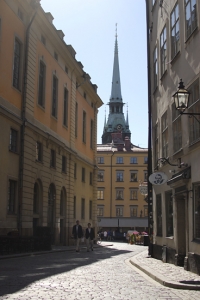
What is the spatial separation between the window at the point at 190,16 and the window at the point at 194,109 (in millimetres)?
1800

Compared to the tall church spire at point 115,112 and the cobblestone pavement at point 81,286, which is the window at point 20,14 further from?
the tall church spire at point 115,112

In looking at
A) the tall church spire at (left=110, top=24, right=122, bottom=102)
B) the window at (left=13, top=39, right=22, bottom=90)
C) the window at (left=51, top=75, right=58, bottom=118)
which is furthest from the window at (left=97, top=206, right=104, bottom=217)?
the window at (left=13, top=39, right=22, bottom=90)

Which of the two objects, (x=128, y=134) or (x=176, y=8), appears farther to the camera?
(x=128, y=134)

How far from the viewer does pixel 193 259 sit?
1295 cm

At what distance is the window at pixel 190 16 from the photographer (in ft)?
44.6

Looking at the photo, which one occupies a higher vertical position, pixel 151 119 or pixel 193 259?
pixel 151 119

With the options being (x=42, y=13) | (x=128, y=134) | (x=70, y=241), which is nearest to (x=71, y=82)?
(x=42, y=13)

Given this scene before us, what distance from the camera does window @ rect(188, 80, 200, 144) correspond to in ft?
43.1

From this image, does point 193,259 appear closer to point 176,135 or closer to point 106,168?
point 176,135

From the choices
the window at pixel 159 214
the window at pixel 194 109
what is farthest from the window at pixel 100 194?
the window at pixel 194 109

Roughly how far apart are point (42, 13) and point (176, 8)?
1470 centimetres

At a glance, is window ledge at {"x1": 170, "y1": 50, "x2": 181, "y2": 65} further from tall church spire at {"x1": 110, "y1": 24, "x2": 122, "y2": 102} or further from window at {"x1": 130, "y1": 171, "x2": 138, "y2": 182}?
tall church spire at {"x1": 110, "y1": 24, "x2": 122, "y2": 102}

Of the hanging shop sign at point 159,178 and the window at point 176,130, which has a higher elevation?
the window at point 176,130

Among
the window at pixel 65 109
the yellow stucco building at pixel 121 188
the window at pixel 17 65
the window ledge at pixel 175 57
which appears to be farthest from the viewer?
the yellow stucco building at pixel 121 188
